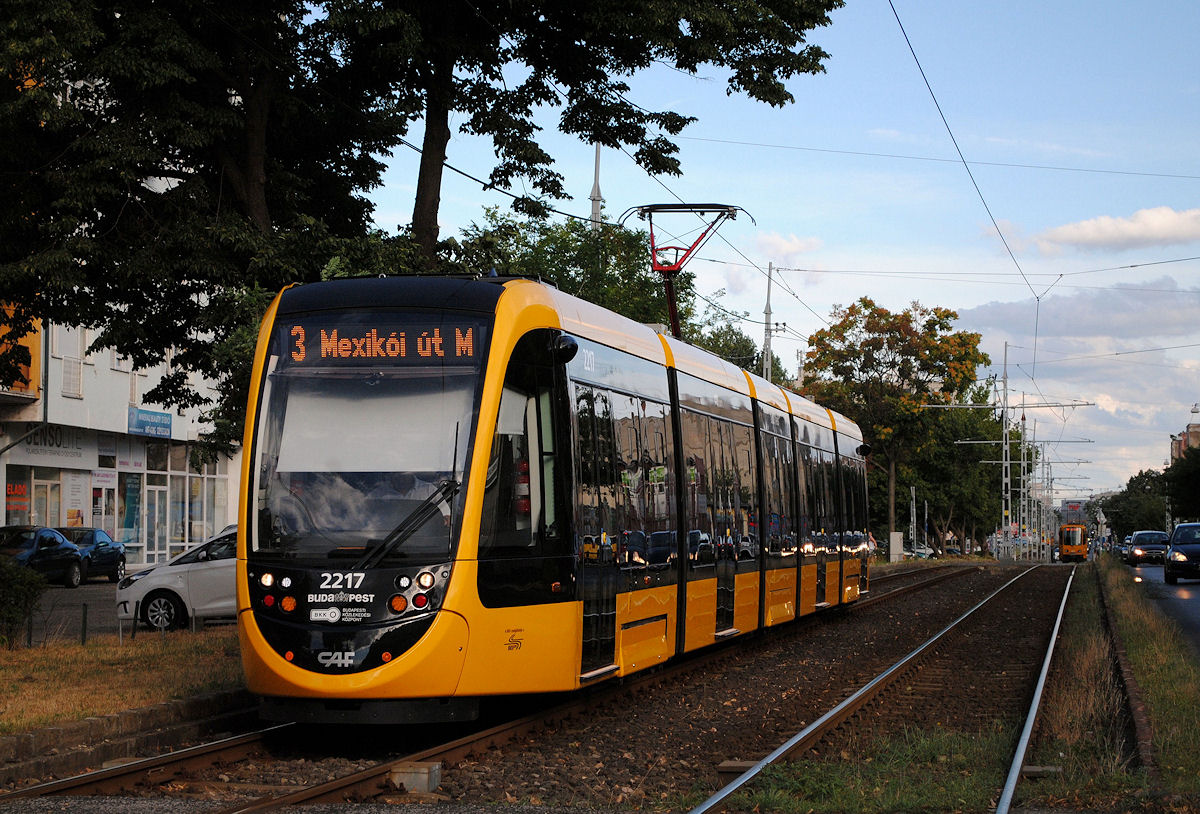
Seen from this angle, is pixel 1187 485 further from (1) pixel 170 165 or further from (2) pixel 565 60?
(1) pixel 170 165

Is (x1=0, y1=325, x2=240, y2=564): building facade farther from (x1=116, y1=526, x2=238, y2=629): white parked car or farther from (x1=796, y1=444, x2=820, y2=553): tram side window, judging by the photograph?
(x1=796, y1=444, x2=820, y2=553): tram side window

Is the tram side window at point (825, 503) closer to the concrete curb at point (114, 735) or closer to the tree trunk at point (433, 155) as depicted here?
the tree trunk at point (433, 155)

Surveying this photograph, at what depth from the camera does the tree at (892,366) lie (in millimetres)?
56906

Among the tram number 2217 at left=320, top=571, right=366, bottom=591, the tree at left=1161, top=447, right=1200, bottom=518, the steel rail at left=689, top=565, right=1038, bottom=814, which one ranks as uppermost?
the tree at left=1161, top=447, right=1200, bottom=518

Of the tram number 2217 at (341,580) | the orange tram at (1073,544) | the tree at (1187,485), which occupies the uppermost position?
the tree at (1187,485)

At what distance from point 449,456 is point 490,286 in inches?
58.3

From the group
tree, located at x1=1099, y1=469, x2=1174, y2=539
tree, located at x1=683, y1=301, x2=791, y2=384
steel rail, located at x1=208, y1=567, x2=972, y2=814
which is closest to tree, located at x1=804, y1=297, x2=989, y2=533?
tree, located at x1=683, y1=301, x2=791, y2=384

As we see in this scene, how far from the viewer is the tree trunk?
1998 centimetres

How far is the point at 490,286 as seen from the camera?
10906 mm

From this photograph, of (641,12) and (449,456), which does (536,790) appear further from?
(641,12)

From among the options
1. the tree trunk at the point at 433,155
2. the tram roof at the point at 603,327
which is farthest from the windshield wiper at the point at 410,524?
the tree trunk at the point at 433,155

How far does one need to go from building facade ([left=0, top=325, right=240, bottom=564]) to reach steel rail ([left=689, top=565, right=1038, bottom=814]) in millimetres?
22799

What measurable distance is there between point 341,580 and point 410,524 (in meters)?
0.60

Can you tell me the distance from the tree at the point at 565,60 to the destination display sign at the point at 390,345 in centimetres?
809
